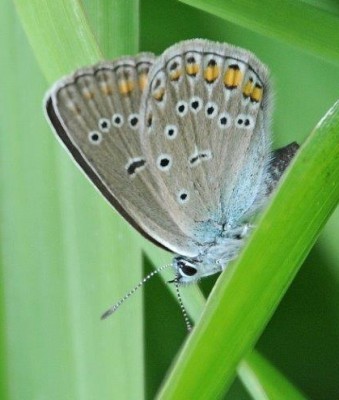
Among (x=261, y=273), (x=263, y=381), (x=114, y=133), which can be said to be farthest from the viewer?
(x=114, y=133)

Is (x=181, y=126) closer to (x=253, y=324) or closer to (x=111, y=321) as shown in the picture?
(x=111, y=321)

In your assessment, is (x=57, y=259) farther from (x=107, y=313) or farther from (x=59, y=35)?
(x=59, y=35)

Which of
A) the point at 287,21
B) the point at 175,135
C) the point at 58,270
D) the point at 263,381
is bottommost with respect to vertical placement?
the point at 263,381

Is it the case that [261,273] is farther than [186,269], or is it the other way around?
[186,269]

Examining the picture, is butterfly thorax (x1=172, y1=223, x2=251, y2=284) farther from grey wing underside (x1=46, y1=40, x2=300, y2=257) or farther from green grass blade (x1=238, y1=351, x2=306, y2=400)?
green grass blade (x1=238, y1=351, x2=306, y2=400)

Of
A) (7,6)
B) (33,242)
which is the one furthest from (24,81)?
(33,242)

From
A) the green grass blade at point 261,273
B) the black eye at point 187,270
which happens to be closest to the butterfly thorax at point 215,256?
the black eye at point 187,270

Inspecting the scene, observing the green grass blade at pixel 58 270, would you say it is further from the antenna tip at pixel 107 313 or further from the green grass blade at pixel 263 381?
the green grass blade at pixel 263 381

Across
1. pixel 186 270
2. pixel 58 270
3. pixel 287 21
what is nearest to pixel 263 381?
pixel 186 270
